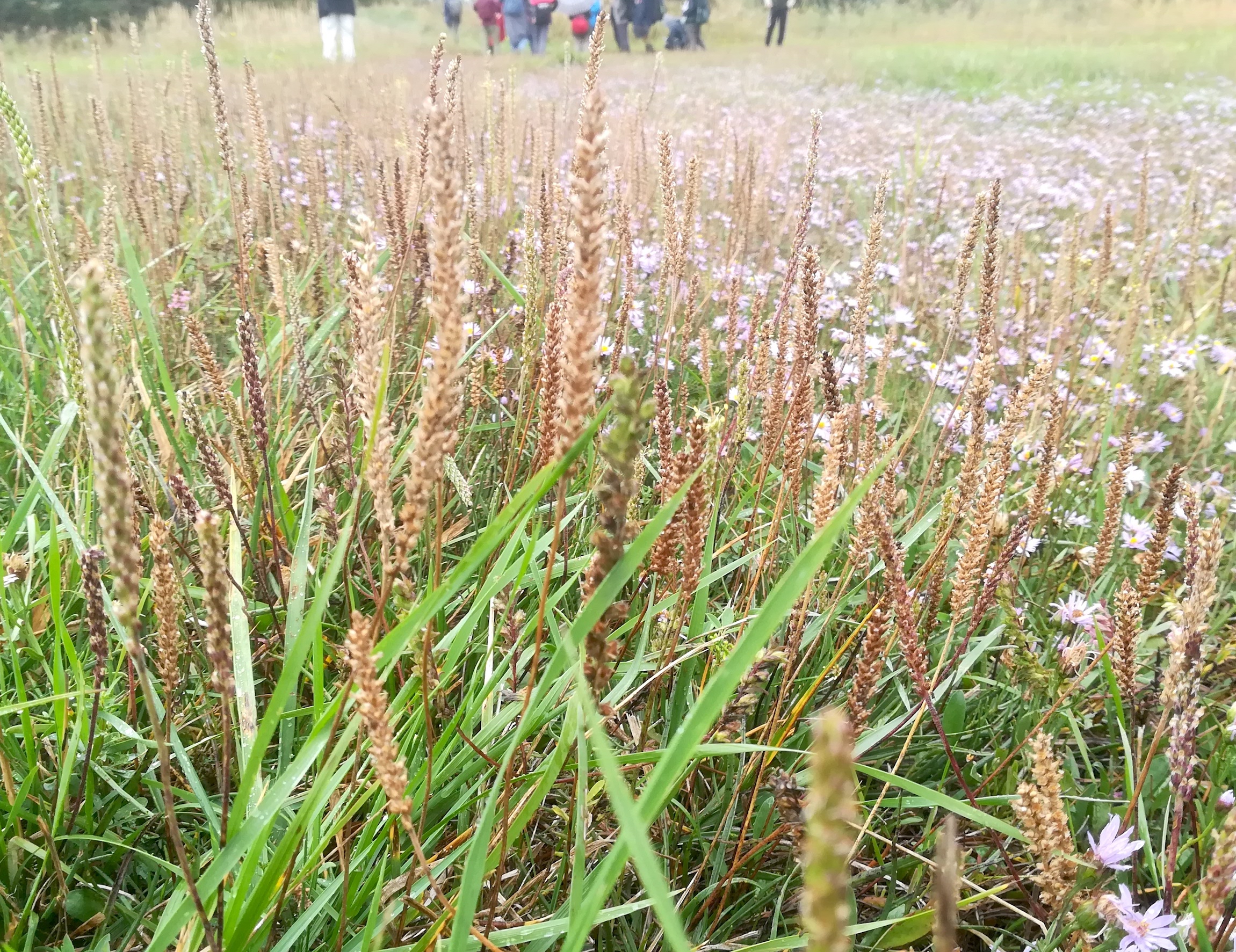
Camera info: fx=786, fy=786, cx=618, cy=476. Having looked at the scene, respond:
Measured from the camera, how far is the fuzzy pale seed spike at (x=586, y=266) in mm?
496

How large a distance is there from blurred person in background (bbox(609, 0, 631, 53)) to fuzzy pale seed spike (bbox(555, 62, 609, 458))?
87.0 ft

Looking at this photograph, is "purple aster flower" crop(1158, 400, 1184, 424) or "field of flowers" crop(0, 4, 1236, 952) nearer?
"field of flowers" crop(0, 4, 1236, 952)

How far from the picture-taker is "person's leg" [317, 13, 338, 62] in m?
16.7

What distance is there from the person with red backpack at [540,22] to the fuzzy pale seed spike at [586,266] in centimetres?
2474

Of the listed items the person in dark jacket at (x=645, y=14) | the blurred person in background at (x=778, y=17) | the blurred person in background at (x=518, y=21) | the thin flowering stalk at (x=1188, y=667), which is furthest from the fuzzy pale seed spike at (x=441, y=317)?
the blurred person in background at (x=778, y=17)

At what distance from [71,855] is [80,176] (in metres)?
4.19

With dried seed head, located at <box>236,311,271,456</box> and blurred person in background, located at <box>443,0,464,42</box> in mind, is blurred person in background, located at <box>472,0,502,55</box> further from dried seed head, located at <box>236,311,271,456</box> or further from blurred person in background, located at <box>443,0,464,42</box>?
dried seed head, located at <box>236,311,271,456</box>

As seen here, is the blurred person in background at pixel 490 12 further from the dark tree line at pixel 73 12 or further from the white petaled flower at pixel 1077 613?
the white petaled flower at pixel 1077 613

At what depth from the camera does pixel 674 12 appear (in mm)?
34250

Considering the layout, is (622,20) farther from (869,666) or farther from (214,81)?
(869,666)

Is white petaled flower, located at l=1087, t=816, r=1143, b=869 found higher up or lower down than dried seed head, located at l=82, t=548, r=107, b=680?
lower down

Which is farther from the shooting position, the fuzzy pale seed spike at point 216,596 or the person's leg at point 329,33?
the person's leg at point 329,33

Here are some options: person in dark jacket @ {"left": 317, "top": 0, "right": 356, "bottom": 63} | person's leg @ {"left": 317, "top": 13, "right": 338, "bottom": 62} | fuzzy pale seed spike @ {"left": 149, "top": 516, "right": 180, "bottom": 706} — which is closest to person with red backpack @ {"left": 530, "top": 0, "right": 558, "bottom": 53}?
person in dark jacket @ {"left": 317, "top": 0, "right": 356, "bottom": 63}

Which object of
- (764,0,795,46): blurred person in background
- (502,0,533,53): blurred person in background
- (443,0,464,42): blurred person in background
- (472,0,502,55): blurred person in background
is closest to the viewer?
(472,0,502,55): blurred person in background
